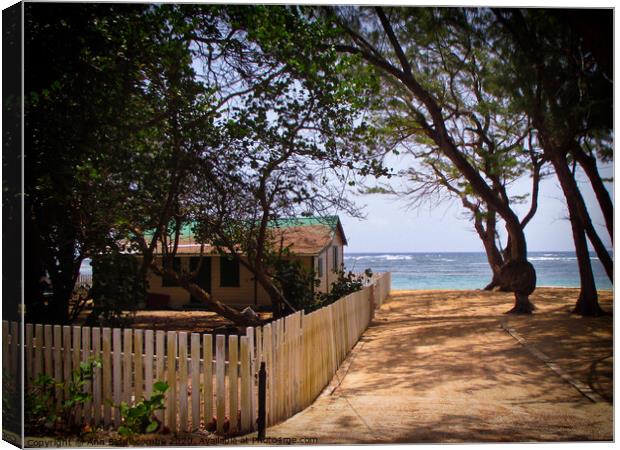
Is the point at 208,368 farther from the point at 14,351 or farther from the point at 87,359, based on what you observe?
the point at 14,351

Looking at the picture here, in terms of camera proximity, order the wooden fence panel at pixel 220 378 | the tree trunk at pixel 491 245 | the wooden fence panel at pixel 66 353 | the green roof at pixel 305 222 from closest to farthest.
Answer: the wooden fence panel at pixel 220 378 < the wooden fence panel at pixel 66 353 < the green roof at pixel 305 222 < the tree trunk at pixel 491 245

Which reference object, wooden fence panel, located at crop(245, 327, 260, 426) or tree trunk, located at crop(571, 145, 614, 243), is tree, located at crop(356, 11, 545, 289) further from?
wooden fence panel, located at crop(245, 327, 260, 426)

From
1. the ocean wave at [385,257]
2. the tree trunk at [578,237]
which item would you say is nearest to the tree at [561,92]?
the tree trunk at [578,237]

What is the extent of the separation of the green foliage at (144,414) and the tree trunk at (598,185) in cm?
445

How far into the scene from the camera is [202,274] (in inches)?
246

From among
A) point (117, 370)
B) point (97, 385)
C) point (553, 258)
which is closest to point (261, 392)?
point (117, 370)

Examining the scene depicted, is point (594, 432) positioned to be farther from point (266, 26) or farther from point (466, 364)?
point (266, 26)

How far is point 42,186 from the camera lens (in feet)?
16.4

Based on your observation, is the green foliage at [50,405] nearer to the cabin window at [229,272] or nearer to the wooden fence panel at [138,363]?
the wooden fence panel at [138,363]

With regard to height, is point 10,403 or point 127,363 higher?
point 127,363

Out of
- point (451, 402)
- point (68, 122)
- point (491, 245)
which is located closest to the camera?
point (451, 402)

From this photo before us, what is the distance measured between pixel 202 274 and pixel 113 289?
42.0 inches

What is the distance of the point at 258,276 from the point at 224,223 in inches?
30.1

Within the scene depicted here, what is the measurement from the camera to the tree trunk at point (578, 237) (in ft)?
20.1
